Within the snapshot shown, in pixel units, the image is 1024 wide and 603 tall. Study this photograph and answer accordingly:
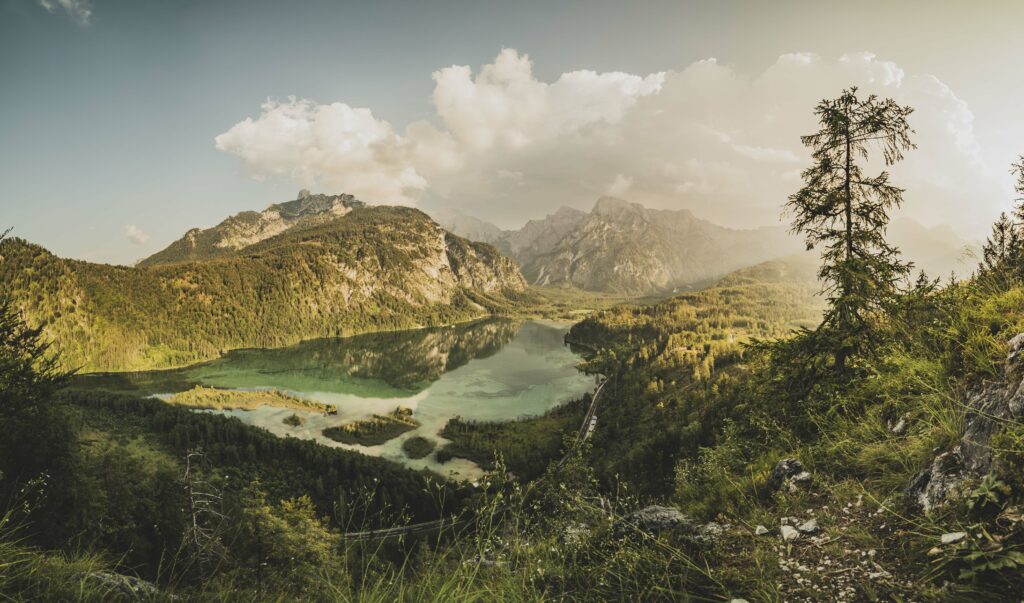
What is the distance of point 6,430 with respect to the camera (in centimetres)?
1714

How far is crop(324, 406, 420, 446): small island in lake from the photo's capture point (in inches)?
2751

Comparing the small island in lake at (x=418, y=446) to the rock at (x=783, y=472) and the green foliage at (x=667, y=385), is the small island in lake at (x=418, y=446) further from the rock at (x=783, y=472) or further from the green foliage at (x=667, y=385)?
the rock at (x=783, y=472)

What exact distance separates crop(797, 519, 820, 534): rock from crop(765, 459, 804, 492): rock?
4.43 feet

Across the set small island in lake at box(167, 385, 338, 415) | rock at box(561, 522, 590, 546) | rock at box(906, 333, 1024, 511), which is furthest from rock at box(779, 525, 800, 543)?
small island in lake at box(167, 385, 338, 415)

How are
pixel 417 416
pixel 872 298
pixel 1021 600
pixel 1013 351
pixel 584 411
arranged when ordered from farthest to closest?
1. pixel 417 416
2. pixel 584 411
3. pixel 872 298
4. pixel 1013 351
5. pixel 1021 600

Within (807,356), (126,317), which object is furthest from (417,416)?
(126,317)

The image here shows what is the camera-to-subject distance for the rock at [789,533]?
3336 mm

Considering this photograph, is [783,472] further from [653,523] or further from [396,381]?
[396,381]

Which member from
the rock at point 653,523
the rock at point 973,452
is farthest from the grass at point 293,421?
the rock at point 973,452

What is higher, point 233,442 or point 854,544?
point 854,544

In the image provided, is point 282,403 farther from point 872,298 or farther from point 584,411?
A: point 872,298

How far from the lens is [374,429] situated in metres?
73.7

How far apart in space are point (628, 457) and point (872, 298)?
43.4 m

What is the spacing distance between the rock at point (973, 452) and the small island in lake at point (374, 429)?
248 ft
